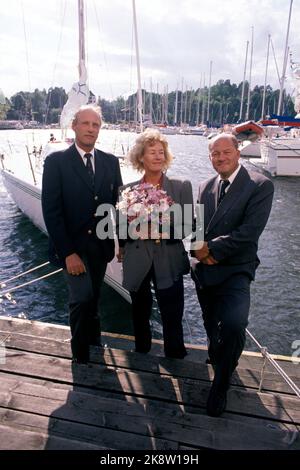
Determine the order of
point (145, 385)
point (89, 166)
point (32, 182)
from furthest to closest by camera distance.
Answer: point (32, 182) → point (89, 166) → point (145, 385)

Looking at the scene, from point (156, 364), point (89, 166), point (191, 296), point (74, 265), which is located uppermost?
point (89, 166)

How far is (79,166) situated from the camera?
3.42 m

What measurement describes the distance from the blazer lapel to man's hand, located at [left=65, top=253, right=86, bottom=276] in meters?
0.65

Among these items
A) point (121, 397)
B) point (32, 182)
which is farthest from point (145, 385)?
point (32, 182)

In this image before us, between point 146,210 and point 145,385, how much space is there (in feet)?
4.84

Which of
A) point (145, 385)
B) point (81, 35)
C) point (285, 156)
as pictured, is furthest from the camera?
point (285, 156)

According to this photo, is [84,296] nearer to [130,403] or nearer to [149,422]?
[130,403]

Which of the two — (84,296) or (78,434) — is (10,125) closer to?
(84,296)

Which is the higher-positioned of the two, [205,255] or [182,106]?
[182,106]

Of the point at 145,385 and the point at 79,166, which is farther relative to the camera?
the point at 79,166

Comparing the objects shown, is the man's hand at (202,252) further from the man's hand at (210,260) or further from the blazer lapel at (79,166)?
the blazer lapel at (79,166)

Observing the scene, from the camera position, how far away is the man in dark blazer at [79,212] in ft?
11.0
